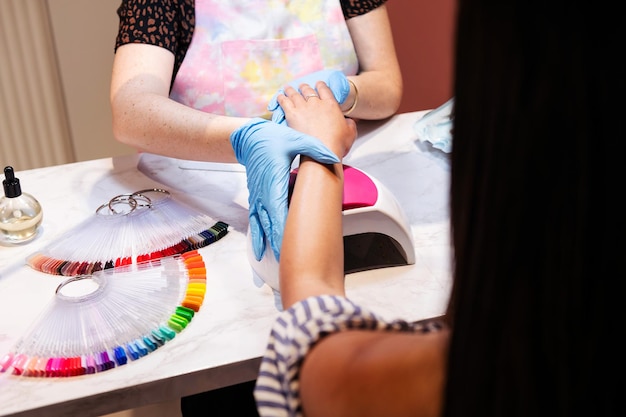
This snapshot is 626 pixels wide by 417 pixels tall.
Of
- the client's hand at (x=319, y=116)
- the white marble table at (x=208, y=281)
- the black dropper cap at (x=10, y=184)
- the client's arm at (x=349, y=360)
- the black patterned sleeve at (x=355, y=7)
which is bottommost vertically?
the white marble table at (x=208, y=281)

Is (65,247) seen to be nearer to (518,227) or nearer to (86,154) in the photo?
(518,227)

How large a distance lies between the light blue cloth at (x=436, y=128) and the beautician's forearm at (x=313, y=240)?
0.44 meters

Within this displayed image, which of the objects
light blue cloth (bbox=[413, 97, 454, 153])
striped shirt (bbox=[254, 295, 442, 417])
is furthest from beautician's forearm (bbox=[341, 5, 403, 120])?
striped shirt (bbox=[254, 295, 442, 417])

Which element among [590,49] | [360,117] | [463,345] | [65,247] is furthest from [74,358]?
[360,117]

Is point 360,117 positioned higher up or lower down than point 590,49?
lower down

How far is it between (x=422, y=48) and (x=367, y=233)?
3.88 feet

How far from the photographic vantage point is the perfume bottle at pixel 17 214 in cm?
106

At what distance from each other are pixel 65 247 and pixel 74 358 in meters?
0.27

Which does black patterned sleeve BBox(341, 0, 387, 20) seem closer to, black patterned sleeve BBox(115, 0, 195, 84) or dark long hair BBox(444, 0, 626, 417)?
black patterned sleeve BBox(115, 0, 195, 84)

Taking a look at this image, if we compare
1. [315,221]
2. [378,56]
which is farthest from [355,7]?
[315,221]

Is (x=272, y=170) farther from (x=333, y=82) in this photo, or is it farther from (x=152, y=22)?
(x=152, y=22)

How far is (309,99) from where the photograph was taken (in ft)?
3.78

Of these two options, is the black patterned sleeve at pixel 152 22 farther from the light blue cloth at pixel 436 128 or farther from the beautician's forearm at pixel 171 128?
the light blue cloth at pixel 436 128

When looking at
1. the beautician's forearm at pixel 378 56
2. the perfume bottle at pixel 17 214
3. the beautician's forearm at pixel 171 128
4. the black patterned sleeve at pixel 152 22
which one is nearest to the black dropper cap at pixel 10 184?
the perfume bottle at pixel 17 214
